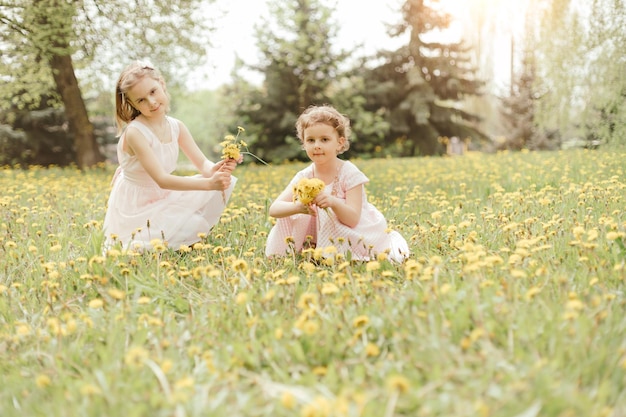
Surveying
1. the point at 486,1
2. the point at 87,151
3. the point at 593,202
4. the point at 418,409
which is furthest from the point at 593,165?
the point at 486,1

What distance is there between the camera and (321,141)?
3098 millimetres

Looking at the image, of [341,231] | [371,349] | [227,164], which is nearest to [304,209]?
[341,231]

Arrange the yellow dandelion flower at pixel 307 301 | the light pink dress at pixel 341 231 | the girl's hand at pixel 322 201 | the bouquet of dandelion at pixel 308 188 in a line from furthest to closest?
1. the light pink dress at pixel 341 231
2. the girl's hand at pixel 322 201
3. the bouquet of dandelion at pixel 308 188
4. the yellow dandelion flower at pixel 307 301

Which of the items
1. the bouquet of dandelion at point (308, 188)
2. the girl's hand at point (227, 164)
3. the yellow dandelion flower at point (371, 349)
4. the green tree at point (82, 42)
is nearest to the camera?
the yellow dandelion flower at point (371, 349)

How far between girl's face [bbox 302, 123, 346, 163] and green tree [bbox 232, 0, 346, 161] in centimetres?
1375

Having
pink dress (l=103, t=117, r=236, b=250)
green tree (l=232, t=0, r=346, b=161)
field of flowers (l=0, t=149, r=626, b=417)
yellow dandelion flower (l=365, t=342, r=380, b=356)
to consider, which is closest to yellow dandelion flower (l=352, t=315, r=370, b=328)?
field of flowers (l=0, t=149, r=626, b=417)

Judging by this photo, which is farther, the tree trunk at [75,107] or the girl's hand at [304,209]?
the tree trunk at [75,107]

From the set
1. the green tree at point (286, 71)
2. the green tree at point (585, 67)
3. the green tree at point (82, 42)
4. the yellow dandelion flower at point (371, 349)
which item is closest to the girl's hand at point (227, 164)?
the yellow dandelion flower at point (371, 349)

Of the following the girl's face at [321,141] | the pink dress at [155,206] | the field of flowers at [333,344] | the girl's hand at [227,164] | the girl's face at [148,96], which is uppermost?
the girl's face at [148,96]

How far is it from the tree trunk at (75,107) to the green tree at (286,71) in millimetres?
6196

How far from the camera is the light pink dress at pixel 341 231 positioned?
10.1ft

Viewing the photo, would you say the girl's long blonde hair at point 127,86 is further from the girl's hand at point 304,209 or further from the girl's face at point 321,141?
the girl's hand at point 304,209

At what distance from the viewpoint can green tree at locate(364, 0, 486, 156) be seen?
1878cm

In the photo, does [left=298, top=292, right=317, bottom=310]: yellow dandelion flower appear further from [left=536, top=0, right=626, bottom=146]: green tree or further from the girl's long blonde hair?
[left=536, top=0, right=626, bottom=146]: green tree
